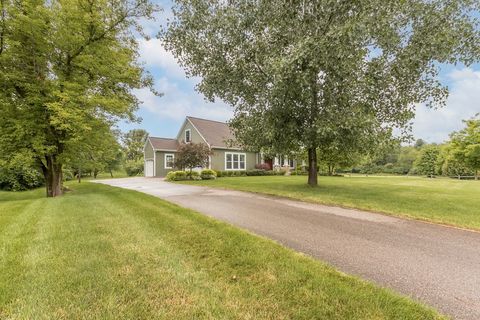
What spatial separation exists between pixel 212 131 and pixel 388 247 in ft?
82.0

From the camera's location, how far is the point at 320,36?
385 inches

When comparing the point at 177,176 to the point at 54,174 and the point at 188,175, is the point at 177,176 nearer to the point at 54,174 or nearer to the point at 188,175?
the point at 188,175

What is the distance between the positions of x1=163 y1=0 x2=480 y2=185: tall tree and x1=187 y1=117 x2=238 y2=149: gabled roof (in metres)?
12.7

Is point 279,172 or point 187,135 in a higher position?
point 187,135

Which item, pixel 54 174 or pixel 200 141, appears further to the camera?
pixel 200 141

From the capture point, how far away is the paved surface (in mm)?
3309

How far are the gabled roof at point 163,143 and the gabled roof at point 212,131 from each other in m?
3.95

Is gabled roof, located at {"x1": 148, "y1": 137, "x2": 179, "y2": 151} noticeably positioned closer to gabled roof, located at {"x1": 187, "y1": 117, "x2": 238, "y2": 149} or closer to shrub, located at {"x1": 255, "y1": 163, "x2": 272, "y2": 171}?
gabled roof, located at {"x1": 187, "y1": 117, "x2": 238, "y2": 149}

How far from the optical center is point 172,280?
331 cm

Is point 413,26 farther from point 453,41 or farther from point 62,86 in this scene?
point 62,86

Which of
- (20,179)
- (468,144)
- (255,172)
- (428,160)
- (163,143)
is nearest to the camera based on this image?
(20,179)

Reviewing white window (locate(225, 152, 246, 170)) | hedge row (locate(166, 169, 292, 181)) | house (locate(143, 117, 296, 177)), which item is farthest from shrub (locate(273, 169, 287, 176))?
white window (locate(225, 152, 246, 170))

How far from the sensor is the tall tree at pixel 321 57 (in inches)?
384

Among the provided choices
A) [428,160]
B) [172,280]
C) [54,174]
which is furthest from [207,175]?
[428,160]
